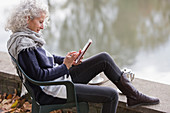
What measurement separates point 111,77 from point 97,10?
5.78 meters

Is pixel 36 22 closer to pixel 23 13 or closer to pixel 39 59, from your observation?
pixel 23 13

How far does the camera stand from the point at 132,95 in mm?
2119

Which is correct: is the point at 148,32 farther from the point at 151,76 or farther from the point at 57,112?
the point at 57,112

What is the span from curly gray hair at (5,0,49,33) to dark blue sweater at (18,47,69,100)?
8.6 inches

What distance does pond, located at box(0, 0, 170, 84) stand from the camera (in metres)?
4.37

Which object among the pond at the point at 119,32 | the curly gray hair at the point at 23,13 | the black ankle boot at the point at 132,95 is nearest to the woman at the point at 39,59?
the curly gray hair at the point at 23,13

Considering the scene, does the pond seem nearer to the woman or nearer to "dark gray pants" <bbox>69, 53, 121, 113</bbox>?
"dark gray pants" <bbox>69, 53, 121, 113</bbox>

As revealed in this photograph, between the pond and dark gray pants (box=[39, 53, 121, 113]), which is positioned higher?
the pond

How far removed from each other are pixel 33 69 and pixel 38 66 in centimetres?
4

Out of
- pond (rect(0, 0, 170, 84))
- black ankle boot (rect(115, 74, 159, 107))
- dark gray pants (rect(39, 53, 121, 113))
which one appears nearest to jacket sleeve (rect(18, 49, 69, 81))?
dark gray pants (rect(39, 53, 121, 113))

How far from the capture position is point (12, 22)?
6.18 feet

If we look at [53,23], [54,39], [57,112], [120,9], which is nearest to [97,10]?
[120,9]

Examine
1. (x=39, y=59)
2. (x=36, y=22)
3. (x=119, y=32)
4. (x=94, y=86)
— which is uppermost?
(x=119, y=32)

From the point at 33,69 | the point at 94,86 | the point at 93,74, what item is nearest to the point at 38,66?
the point at 33,69
